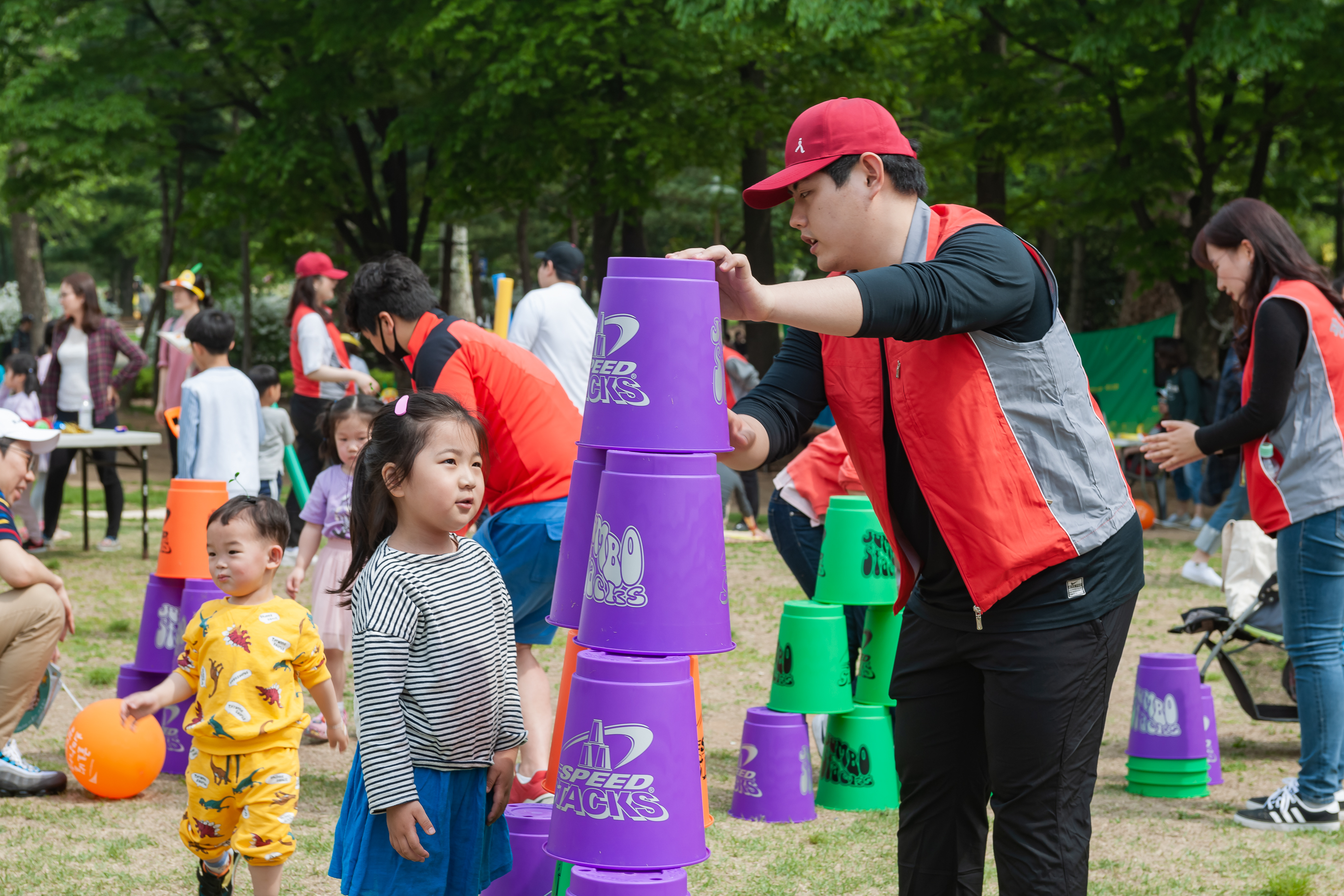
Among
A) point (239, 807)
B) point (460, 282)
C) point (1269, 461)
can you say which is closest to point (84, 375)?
point (239, 807)

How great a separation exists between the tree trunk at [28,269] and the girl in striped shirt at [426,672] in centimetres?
2351

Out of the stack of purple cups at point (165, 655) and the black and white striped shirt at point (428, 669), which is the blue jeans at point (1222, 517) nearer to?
the stack of purple cups at point (165, 655)

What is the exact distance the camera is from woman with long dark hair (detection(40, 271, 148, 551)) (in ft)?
35.6

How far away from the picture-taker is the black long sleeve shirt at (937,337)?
2301 millimetres

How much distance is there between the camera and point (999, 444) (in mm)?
2531

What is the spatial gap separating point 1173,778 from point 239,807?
11.9 feet

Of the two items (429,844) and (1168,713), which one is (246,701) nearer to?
(429,844)

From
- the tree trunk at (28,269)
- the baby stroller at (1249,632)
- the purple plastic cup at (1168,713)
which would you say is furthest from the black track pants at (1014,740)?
the tree trunk at (28,269)

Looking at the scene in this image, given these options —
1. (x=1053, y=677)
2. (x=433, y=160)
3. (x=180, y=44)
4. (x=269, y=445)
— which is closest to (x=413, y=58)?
(x=433, y=160)

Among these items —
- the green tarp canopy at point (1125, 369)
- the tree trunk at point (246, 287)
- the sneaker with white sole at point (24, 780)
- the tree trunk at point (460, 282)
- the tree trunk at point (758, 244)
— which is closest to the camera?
the sneaker with white sole at point (24, 780)

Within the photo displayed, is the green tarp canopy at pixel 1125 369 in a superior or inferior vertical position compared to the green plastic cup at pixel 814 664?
superior

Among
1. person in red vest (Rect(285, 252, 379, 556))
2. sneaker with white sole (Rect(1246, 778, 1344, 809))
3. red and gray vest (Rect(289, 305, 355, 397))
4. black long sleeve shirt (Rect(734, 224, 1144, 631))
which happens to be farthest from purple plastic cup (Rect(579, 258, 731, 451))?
red and gray vest (Rect(289, 305, 355, 397))

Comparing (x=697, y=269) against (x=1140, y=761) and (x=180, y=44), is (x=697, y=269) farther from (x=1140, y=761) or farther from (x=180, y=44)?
(x=180, y=44)

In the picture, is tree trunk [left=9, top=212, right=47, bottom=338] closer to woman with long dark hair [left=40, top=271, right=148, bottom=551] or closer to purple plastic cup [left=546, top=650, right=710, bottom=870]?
woman with long dark hair [left=40, top=271, right=148, bottom=551]
